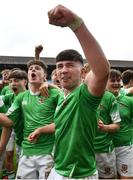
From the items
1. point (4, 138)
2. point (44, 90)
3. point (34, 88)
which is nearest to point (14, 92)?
point (34, 88)

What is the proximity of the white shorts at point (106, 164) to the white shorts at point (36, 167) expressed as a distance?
1.05 metres

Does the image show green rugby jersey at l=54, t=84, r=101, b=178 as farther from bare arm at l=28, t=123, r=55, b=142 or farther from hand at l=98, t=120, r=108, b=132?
hand at l=98, t=120, r=108, b=132

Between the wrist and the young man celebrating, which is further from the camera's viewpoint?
the young man celebrating

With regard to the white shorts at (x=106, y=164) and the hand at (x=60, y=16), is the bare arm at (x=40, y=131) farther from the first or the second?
the hand at (x=60, y=16)

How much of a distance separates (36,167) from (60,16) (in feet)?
10.0

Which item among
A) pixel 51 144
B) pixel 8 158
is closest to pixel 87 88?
pixel 51 144

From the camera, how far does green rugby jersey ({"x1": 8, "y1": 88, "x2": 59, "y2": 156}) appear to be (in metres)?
5.16

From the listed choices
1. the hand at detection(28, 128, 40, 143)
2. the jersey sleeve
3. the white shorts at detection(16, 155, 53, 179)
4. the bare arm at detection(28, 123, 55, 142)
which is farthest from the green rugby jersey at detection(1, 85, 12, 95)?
the hand at detection(28, 128, 40, 143)

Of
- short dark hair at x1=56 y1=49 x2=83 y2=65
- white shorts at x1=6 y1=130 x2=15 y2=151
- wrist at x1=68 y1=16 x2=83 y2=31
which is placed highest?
wrist at x1=68 y1=16 x2=83 y2=31

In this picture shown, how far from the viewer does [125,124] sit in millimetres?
6258

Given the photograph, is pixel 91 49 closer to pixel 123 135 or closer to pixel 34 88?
pixel 34 88

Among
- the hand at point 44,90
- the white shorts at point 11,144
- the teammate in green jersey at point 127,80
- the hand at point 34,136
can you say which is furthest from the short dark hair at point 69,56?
the white shorts at point 11,144

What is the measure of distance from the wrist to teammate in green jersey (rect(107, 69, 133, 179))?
350 centimetres

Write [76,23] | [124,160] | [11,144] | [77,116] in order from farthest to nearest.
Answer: [11,144] < [124,160] < [77,116] < [76,23]
